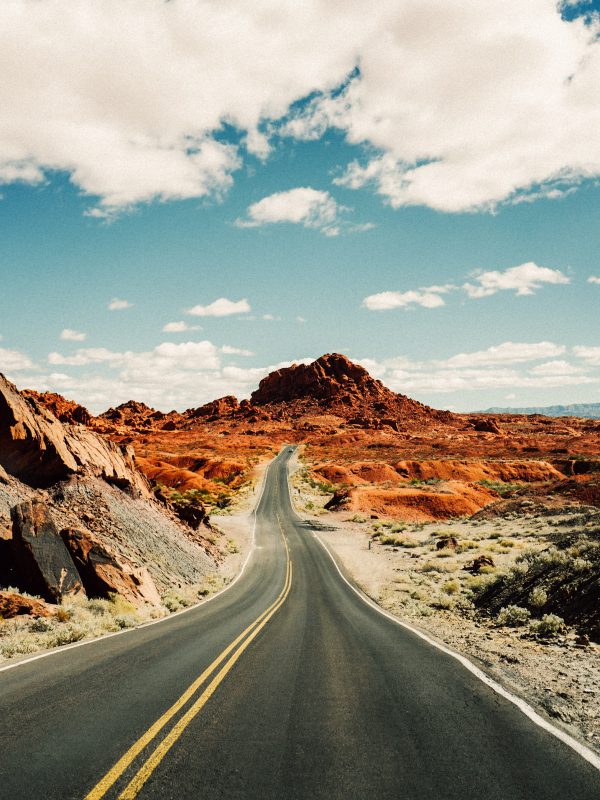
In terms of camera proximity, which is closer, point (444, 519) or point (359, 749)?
point (359, 749)

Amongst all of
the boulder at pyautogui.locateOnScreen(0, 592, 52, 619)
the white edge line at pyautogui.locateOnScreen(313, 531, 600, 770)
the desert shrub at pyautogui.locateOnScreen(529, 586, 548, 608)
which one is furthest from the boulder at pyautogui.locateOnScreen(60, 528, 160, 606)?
the desert shrub at pyautogui.locateOnScreen(529, 586, 548, 608)

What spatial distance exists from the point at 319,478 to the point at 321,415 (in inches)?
4193

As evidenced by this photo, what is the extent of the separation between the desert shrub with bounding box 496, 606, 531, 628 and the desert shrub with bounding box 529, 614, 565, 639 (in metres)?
0.89

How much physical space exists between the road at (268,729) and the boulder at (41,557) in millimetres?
4670

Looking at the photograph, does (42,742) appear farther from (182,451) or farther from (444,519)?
(182,451)

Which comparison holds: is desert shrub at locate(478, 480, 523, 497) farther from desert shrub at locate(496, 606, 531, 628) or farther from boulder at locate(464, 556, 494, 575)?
desert shrub at locate(496, 606, 531, 628)

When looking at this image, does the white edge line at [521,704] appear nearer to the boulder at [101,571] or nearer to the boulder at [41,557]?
the boulder at [101,571]

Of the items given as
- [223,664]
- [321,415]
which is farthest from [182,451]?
[223,664]

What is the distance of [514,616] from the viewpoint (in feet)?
43.0

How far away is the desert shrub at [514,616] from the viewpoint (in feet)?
42.0

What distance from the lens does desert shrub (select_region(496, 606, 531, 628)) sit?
12.8 metres

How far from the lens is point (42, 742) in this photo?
5082 mm

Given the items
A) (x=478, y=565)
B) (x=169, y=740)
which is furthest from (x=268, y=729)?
(x=478, y=565)

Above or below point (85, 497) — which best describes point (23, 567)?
below
